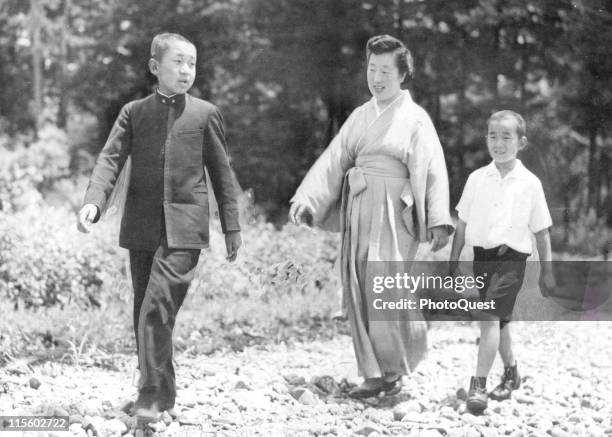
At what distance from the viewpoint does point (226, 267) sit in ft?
17.4

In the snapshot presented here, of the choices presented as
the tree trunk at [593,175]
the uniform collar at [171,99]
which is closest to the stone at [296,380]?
the uniform collar at [171,99]

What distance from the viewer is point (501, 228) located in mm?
3635

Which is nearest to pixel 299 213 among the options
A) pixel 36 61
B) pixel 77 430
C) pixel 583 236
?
pixel 77 430

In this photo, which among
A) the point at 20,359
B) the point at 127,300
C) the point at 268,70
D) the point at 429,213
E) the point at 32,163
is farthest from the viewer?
the point at 32,163

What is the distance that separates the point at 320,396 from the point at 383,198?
954 mm

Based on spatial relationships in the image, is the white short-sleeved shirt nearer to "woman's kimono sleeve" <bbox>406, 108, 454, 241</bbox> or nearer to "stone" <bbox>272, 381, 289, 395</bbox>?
"woman's kimono sleeve" <bbox>406, 108, 454, 241</bbox>

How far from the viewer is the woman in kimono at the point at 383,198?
3.76 meters

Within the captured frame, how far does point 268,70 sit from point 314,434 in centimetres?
290

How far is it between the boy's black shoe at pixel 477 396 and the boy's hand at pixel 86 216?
1.74 meters

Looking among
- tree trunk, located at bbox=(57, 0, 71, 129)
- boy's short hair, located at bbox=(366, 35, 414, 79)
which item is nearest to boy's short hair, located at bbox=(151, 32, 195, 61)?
boy's short hair, located at bbox=(366, 35, 414, 79)

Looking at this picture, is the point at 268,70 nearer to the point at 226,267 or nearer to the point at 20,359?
the point at 226,267

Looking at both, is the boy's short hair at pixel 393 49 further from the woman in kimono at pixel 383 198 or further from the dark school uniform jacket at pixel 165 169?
the dark school uniform jacket at pixel 165 169

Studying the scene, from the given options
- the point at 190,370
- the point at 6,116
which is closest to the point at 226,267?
the point at 190,370

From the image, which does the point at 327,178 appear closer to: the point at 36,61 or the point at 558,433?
the point at 558,433
